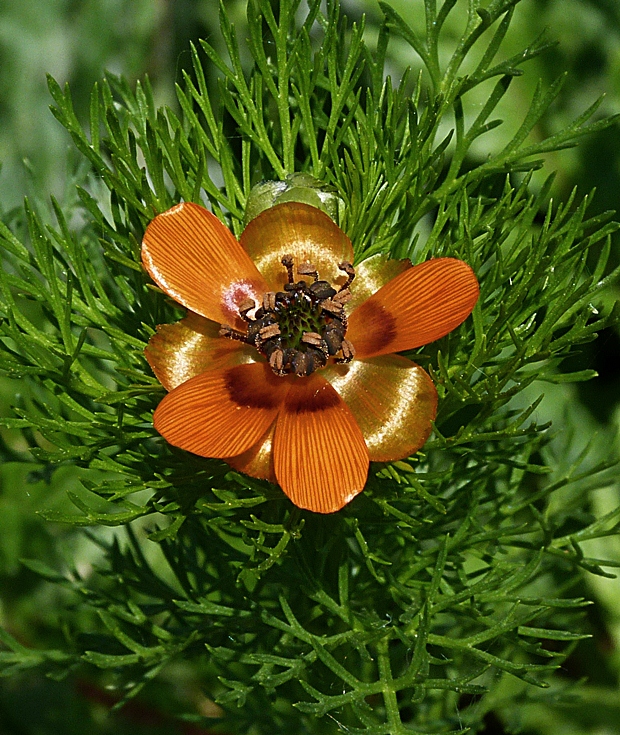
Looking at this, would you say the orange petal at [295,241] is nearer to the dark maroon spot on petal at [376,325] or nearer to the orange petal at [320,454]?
the dark maroon spot on petal at [376,325]

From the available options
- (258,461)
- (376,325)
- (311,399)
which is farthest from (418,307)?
(258,461)

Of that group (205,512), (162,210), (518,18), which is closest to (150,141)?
Answer: (162,210)

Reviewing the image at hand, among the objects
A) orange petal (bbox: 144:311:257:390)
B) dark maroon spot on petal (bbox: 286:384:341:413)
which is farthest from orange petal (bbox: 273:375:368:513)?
orange petal (bbox: 144:311:257:390)

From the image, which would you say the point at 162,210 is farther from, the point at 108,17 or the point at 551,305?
the point at 108,17

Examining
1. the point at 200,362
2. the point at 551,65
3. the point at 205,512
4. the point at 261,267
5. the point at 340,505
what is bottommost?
the point at 340,505

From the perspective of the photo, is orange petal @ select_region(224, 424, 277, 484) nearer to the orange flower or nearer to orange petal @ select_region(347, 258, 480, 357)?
the orange flower

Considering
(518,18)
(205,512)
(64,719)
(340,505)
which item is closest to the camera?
(340,505)
